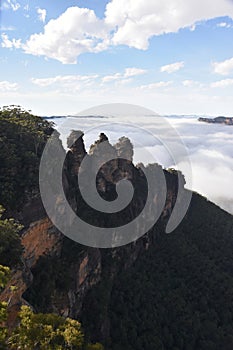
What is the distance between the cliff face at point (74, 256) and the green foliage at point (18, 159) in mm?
2216

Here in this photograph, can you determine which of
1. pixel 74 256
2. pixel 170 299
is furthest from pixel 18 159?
pixel 170 299

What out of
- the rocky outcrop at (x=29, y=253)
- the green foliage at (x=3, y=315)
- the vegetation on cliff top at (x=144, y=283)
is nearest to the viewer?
the green foliage at (x=3, y=315)

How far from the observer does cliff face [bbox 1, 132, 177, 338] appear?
3229 centimetres

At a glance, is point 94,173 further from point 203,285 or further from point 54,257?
point 203,285

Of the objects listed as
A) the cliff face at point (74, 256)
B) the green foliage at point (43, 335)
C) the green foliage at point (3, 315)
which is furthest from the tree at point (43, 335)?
the cliff face at point (74, 256)

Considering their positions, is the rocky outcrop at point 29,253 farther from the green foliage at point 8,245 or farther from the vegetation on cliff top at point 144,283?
the green foliage at point 8,245

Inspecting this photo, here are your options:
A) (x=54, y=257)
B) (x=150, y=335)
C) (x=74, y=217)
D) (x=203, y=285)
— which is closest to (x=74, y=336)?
(x=54, y=257)

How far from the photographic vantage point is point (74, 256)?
4009cm

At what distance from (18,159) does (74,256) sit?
14.0m

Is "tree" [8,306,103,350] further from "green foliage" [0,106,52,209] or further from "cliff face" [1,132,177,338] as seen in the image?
"green foliage" [0,106,52,209]

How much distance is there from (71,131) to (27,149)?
53.1 feet

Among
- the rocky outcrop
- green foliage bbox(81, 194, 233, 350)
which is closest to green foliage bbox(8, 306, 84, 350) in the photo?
the rocky outcrop

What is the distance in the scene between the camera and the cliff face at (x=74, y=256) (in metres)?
32.3

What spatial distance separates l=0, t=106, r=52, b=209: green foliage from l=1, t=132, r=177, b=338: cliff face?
2.22 metres
